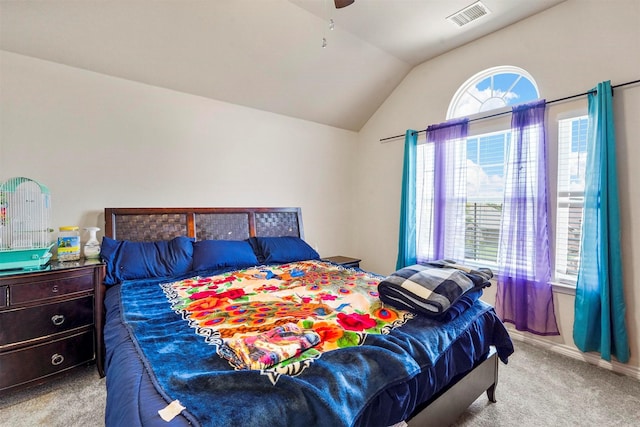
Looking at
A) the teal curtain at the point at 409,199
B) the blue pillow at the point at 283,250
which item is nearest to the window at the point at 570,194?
the teal curtain at the point at 409,199

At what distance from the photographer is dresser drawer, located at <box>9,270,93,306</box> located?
1.80 metres

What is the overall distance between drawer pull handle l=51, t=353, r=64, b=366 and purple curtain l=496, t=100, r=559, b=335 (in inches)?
143

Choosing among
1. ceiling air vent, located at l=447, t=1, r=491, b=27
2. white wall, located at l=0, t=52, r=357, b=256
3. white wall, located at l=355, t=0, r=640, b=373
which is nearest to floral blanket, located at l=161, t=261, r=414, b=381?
white wall, located at l=0, t=52, r=357, b=256

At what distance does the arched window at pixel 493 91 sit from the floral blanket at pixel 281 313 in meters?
2.34

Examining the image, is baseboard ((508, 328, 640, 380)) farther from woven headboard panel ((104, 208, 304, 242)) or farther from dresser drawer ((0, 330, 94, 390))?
dresser drawer ((0, 330, 94, 390))

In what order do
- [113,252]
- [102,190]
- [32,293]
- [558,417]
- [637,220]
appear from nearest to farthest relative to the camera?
[558,417] < [32,293] < [637,220] < [113,252] < [102,190]

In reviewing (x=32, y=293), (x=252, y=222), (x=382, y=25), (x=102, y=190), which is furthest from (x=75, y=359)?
(x=382, y=25)

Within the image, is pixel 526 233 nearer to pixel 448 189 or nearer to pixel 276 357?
pixel 448 189

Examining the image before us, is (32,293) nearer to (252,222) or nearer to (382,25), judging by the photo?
(252,222)

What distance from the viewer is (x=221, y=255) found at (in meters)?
2.69

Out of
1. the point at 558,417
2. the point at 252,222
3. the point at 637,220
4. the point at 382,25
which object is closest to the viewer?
the point at 558,417

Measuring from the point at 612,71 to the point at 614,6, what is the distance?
0.51m

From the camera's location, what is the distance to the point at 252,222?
11.1 feet

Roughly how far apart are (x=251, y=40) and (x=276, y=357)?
281 centimetres
